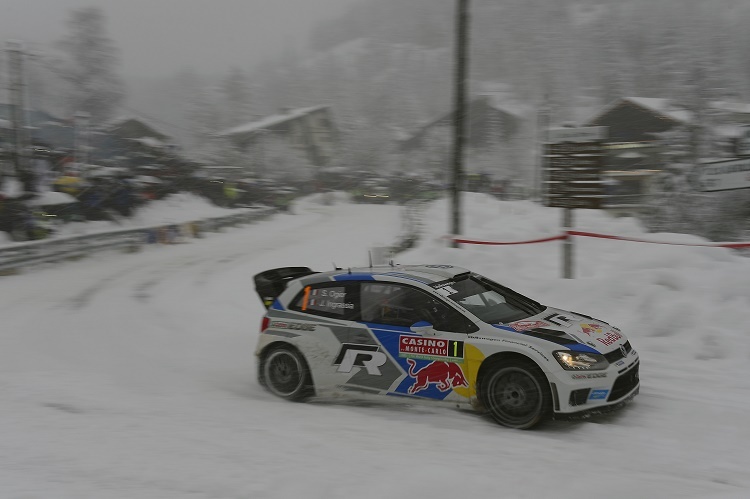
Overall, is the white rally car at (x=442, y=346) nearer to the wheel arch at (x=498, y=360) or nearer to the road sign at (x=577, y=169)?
the wheel arch at (x=498, y=360)

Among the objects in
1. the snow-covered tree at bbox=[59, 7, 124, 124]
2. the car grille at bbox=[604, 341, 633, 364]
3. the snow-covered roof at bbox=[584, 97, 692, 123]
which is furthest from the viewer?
the snow-covered tree at bbox=[59, 7, 124, 124]

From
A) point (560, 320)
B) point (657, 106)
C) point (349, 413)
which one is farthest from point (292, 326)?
point (657, 106)

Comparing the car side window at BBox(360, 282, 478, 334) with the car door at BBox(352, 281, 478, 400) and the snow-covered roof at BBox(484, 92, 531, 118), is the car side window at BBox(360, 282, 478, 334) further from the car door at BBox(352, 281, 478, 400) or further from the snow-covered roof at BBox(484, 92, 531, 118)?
the snow-covered roof at BBox(484, 92, 531, 118)

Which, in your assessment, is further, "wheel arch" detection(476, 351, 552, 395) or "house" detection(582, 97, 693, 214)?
"house" detection(582, 97, 693, 214)

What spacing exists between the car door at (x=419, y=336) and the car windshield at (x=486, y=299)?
0.22 metres

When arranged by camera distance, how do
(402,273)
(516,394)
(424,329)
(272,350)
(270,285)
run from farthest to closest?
(270,285) → (272,350) → (402,273) → (424,329) → (516,394)

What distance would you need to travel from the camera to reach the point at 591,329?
664cm

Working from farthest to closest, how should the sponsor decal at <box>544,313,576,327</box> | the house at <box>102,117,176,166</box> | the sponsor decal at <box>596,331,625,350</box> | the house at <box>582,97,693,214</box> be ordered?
the house at <box>102,117,176,166</box> < the house at <box>582,97,693,214</box> < the sponsor decal at <box>544,313,576,327</box> < the sponsor decal at <box>596,331,625,350</box>

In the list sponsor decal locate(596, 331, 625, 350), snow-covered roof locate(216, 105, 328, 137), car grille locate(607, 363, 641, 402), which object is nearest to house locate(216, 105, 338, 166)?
snow-covered roof locate(216, 105, 328, 137)

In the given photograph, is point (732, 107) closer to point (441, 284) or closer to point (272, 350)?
point (441, 284)

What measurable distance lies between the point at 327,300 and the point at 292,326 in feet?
1.74

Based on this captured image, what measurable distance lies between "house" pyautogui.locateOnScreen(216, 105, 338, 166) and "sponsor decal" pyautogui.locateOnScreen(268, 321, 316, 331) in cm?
6388

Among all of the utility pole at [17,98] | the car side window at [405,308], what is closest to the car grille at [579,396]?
the car side window at [405,308]

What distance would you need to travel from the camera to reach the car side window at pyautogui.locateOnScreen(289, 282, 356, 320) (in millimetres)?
7254
